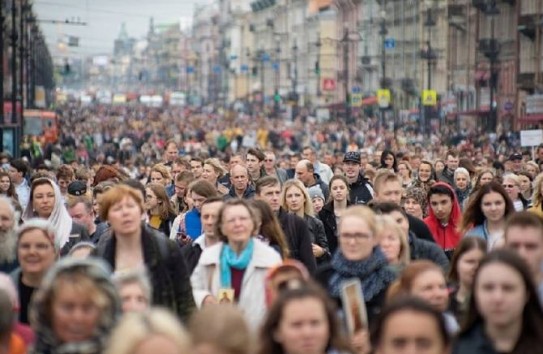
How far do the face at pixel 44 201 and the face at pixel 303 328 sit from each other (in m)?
7.12

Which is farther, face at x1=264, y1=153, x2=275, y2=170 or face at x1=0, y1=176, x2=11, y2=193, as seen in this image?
face at x1=264, y1=153, x2=275, y2=170

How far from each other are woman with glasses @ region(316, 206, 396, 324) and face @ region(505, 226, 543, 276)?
1.02 metres

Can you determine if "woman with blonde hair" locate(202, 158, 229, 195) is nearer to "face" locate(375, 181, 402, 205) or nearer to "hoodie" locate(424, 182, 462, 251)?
"face" locate(375, 181, 402, 205)

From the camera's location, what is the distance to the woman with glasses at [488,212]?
42.2 ft

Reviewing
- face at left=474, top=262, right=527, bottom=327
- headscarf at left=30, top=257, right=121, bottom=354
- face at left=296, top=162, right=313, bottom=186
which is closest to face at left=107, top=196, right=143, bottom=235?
headscarf at left=30, top=257, right=121, bottom=354

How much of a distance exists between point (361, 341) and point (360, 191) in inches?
439

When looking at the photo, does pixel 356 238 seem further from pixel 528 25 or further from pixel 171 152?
pixel 528 25

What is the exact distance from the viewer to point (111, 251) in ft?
34.7

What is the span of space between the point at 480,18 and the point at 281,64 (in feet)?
269

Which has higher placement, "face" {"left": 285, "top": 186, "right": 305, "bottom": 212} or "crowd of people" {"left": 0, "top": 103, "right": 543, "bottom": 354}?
"face" {"left": 285, "top": 186, "right": 305, "bottom": 212}

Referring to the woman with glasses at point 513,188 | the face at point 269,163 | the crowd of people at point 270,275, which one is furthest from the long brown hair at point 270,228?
the face at point 269,163

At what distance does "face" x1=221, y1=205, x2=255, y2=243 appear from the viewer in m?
10.7

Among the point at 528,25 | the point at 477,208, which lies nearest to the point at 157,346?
the point at 477,208

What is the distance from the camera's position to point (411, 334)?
280 inches
